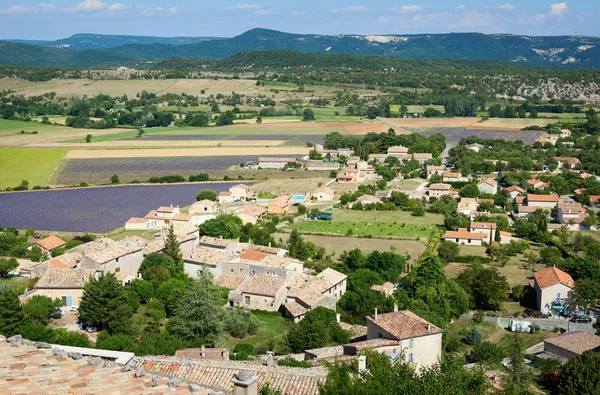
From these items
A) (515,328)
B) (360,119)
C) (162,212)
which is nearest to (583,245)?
(515,328)

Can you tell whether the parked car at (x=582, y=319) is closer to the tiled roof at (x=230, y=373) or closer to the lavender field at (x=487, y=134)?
the tiled roof at (x=230, y=373)

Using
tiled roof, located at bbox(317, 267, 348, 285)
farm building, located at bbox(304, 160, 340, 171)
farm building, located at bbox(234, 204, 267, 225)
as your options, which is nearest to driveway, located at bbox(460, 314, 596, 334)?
tiled roof, located at bbox(317, 267, 348, 285)

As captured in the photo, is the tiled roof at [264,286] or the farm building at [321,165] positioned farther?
the farm building at [321,165]

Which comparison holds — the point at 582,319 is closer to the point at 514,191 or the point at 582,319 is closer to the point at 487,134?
the point at 514,191

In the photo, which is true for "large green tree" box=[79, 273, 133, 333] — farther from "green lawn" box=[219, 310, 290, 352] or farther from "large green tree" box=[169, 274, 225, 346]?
"green lawn" box=[219, 310, 290, 352]

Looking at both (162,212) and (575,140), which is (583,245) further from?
(575,140)

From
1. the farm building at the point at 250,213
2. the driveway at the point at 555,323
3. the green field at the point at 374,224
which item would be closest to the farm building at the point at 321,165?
the green field at the point at 374,224
